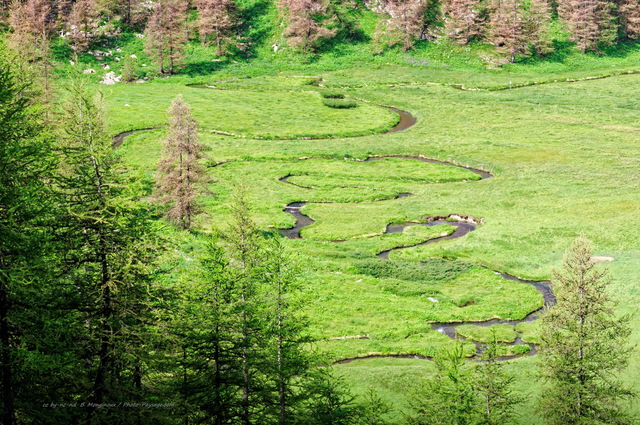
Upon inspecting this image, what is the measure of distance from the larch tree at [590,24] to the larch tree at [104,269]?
483ft

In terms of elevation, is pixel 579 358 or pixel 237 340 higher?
pixel 237 340

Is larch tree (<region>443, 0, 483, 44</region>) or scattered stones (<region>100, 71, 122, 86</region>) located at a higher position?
larch tree (<region>443, 0, 483, 44</region>)

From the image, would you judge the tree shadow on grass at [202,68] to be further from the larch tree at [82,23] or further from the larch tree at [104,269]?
the larch tree at [104,269]

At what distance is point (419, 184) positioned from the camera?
79875 mm

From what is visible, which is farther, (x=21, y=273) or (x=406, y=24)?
(x=406, y=24)

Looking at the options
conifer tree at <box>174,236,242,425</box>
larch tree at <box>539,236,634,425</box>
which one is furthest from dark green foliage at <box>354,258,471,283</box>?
conifer tree at <box>174,236,242,425</box>

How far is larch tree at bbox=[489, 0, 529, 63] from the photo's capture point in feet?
446

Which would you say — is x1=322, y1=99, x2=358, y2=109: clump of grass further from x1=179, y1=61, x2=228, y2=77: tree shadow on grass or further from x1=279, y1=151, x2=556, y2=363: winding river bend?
x1=279, y1=151, x2=556, y2=363: winding river bend

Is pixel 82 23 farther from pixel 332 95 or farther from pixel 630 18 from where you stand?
pixel 630 18

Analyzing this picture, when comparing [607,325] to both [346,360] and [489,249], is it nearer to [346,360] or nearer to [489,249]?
[346,360]

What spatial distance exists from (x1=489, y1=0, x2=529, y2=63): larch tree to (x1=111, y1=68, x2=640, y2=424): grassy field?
6799 mm

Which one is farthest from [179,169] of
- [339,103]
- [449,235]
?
[339,103]

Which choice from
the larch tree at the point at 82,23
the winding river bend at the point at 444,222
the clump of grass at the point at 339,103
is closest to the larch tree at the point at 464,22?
the clump of grass at the point at 339,103

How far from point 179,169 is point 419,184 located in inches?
1436
